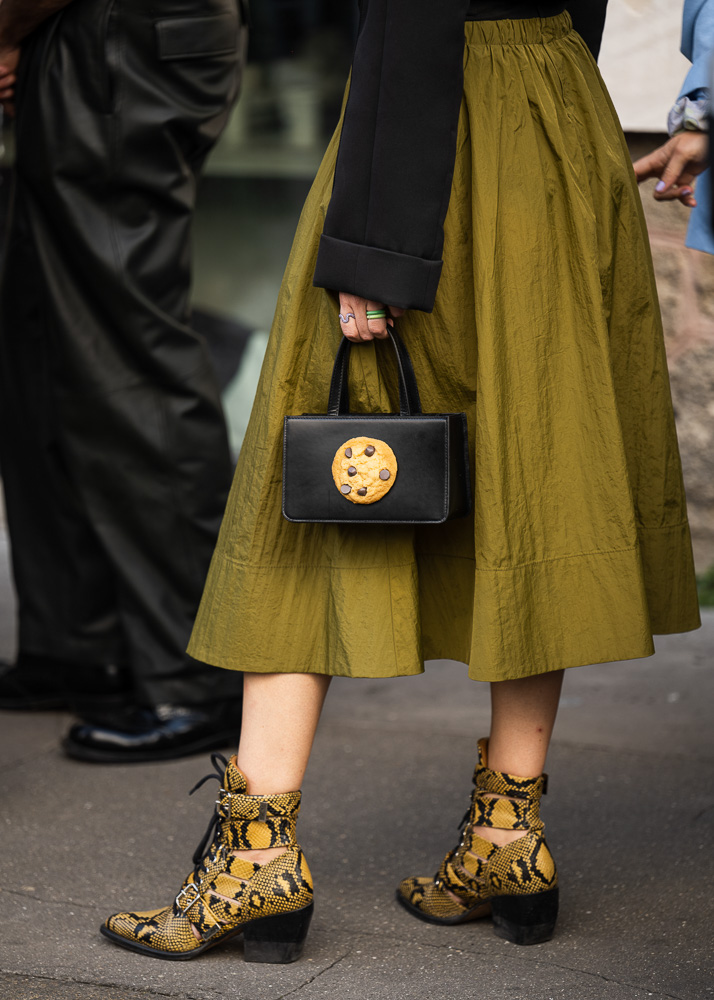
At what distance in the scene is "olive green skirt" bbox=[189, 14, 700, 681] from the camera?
1.59m

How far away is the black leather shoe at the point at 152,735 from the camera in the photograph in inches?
99.0

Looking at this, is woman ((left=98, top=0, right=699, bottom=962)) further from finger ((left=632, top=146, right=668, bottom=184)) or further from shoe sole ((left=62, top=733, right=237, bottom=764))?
shoe sole ((left=62, top=733, right=237, bottom=764))

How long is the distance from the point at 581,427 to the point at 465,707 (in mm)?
1311

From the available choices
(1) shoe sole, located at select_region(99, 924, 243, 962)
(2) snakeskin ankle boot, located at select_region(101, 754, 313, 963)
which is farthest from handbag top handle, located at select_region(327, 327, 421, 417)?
(1) shoe sole, located at select_region(99, 924, 243, 962)

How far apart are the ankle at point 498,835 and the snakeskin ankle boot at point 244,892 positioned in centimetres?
26

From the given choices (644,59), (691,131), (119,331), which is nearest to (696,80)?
(691,131)

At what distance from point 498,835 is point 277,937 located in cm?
34

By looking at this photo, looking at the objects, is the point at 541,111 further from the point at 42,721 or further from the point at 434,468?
the point at 42,721

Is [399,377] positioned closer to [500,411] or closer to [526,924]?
[500,411]

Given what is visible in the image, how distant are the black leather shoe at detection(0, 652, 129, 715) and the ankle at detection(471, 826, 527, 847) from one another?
1156 mm

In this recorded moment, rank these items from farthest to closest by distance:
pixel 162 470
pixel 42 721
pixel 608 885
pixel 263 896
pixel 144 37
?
pixel 42 721, pixel 162 470, pixel 144 37, pixel 608 885, pixel 263 896

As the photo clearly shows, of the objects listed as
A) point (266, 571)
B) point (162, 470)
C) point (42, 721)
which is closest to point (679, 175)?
point (266, 571)

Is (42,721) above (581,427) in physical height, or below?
below

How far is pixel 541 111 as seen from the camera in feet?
5.25
